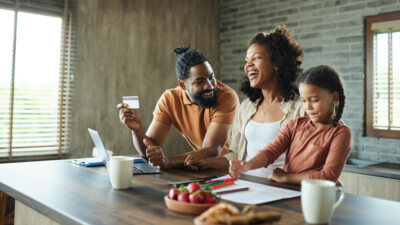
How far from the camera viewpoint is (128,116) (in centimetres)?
213

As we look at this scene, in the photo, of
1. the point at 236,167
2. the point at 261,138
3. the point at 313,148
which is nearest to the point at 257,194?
the point at 236,167

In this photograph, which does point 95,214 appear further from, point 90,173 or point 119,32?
point 119,32

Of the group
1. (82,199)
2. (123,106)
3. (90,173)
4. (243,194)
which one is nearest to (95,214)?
(82,199)

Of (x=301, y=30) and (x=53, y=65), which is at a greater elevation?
(x=301, y=30)

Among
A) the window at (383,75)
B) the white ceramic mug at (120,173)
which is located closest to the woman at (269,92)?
the white ceramic mug at (120,173)

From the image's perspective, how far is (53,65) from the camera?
3771 mm

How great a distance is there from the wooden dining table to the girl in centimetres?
10

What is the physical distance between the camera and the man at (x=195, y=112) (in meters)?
2.28

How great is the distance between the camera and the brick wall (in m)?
3.66

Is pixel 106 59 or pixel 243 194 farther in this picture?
pixel 106 59

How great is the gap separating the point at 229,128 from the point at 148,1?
259 cm

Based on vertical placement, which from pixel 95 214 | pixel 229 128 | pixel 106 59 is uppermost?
pixel 106 59

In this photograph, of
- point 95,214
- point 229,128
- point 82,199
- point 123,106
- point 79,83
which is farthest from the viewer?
point 79,83

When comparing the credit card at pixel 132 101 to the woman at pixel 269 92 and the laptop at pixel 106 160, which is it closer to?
the laptop at pixel 106 160
